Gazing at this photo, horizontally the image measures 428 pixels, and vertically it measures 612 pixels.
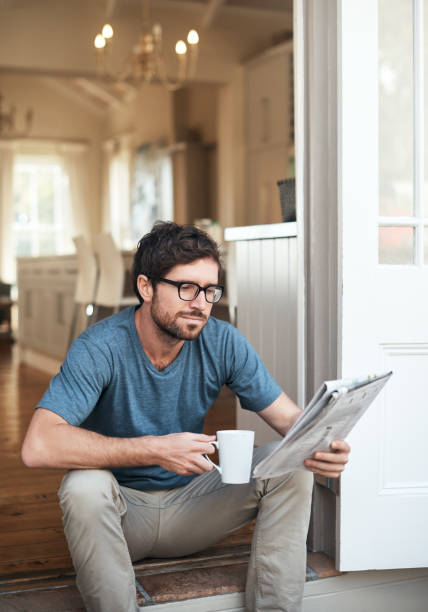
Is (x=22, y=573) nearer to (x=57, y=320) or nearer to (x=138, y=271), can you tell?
(x=138, y=271)

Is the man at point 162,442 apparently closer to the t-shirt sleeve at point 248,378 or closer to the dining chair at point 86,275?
the t-shirt sleeve at point 248,378

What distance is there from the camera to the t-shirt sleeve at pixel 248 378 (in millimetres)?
1894

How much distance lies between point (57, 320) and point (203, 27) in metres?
3.22

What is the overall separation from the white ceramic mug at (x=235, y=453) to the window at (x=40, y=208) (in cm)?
938

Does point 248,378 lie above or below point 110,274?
below

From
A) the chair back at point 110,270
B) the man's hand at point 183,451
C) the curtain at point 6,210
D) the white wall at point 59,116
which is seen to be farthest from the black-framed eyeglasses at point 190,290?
the white wall at point 59,116

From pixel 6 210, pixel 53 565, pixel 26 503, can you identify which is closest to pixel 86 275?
pixel 26 503

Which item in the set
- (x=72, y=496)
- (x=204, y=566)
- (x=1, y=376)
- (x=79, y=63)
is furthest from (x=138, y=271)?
(x=79, y=63)

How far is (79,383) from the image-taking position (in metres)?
1.68

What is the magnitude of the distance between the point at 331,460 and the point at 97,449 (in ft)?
1.69

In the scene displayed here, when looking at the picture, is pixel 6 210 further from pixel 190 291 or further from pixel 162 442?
pixel 162 442

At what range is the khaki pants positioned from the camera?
162 centimetres

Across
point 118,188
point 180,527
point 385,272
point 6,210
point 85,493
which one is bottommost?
point 180,527

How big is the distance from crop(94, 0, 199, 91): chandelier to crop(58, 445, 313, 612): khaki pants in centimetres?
417
